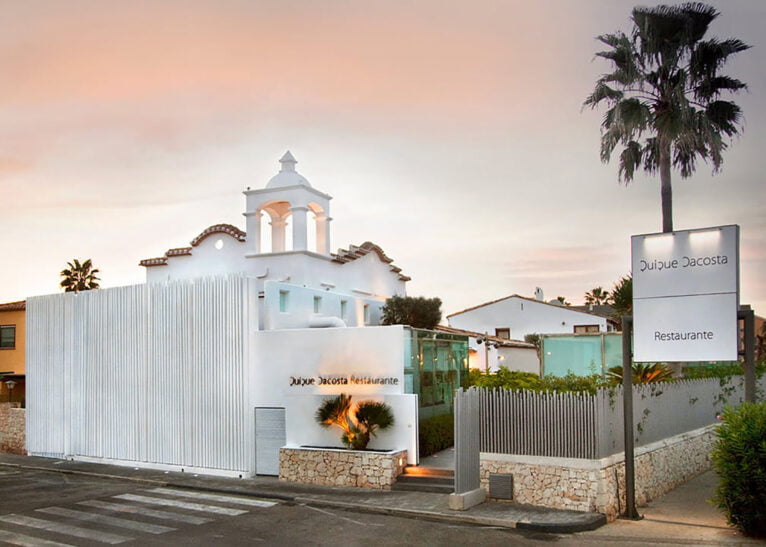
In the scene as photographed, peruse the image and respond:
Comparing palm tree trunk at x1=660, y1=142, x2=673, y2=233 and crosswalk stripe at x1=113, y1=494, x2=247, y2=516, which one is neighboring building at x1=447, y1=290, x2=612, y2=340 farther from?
crosswalk stripe at x1=113, y1=494, x2=247, y2=516

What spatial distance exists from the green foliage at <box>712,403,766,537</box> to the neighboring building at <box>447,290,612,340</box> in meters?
32.7

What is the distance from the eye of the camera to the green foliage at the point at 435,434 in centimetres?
1884

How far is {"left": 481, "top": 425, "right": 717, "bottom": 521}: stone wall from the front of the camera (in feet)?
45.4

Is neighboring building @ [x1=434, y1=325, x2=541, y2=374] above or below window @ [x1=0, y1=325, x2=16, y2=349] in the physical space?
below

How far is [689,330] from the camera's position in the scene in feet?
44.0

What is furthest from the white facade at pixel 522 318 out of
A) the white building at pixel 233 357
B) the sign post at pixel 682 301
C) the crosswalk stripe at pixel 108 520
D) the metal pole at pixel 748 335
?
the crosswalk stripe at pixel 108 520

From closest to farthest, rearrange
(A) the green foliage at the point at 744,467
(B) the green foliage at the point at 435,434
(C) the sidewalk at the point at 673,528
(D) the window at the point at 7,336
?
(A) the green foliage at the point at 744,467 < (C) the sidewalk at the point at 673,528 < (B) the green foliage at the point at 435,434 < (D) the window at the point at 7,336

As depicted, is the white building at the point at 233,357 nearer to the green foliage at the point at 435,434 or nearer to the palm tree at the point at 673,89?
the green foliage at the point at 435,434

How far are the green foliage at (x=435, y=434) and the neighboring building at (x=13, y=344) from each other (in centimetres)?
2799

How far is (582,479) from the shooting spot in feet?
45.7

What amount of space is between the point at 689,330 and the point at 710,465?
8837 mm

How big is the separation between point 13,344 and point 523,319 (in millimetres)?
30093

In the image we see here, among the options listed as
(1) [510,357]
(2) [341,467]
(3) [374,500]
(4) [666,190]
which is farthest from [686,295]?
(1) [510,357]

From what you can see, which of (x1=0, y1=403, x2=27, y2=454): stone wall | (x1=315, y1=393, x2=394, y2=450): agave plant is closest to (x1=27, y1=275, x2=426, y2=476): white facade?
(x1=315, y1=393, x2=394, y2=450): agave plant
